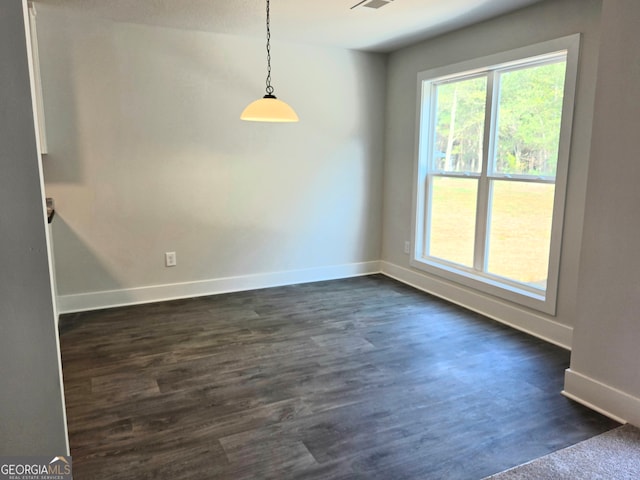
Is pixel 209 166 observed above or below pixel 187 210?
above

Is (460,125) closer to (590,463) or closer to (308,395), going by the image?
(308,395)

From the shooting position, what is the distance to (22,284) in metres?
1.54

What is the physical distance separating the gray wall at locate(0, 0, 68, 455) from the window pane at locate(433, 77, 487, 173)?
358cm

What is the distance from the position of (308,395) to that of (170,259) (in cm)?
235

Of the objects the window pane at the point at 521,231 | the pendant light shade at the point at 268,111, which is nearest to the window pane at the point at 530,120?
the window pane at the point at 521,231

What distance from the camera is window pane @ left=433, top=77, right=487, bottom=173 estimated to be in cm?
412

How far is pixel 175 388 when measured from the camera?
2734mm

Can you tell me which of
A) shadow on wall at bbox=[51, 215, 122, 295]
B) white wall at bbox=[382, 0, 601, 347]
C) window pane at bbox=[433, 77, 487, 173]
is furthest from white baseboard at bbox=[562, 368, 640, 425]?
shadow on wall at bbox=[51, 215, 122, 295]

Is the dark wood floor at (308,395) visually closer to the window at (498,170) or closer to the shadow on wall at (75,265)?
the shadow on wall at (75,265)

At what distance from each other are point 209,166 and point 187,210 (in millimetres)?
479

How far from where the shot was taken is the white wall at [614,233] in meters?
2.30

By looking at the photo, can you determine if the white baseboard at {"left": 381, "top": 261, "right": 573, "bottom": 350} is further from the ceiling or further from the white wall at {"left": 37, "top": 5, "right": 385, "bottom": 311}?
the ceiling

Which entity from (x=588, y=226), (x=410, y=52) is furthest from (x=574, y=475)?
(x=410, y=52)

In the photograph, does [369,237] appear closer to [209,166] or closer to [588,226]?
[209,166]
